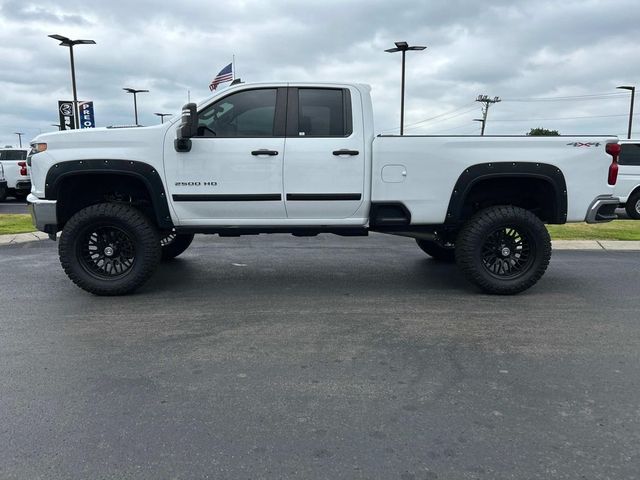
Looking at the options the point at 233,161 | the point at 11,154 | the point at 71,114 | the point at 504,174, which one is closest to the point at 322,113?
the point at 233,161

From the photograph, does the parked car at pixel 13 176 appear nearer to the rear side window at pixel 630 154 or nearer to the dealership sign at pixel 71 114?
the dealership sign at pixel 71 114

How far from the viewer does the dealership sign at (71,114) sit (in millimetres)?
19953

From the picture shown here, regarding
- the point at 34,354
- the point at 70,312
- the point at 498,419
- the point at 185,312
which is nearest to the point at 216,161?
the point at 185,312

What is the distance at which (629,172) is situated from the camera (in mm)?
13117

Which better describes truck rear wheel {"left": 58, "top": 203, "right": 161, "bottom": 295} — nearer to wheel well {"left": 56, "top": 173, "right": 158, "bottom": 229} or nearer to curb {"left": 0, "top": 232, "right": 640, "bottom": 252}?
wheel well {"left": 56, "top": 173, "right": 158, "bottom": 229}

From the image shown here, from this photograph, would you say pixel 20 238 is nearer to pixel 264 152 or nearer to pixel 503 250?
pixel 264 152

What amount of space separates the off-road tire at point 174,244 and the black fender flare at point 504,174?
3.61 meters

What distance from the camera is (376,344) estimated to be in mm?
4199

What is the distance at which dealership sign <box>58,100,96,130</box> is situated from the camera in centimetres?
1995

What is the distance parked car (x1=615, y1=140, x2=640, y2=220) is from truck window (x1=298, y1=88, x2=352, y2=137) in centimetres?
1028

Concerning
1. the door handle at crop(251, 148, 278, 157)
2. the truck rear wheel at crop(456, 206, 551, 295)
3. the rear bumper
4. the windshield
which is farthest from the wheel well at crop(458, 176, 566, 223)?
the windshield

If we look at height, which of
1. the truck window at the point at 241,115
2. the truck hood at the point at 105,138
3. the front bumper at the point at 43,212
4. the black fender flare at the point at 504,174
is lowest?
the front bumper at the point at 43,212

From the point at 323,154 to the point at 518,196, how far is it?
7.73ft

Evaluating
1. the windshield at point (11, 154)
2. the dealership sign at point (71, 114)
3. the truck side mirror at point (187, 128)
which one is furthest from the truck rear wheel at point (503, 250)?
the windshield at point (11, 154)
